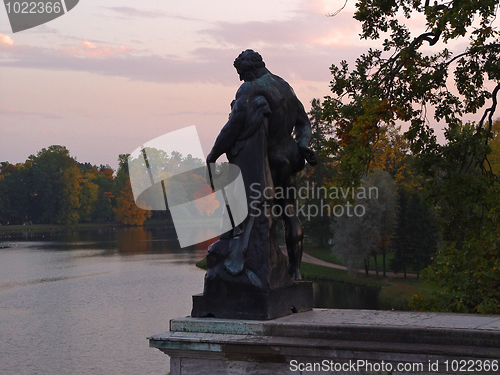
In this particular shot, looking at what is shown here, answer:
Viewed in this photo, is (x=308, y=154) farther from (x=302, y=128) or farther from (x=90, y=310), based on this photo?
(x=90, y=310)

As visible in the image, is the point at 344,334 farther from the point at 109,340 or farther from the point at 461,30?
the point at 109,340

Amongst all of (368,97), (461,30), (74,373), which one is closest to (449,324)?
(461,30)

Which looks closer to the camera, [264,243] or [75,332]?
[264,243]

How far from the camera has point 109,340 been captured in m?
24.0

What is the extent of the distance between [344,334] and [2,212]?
10757cm

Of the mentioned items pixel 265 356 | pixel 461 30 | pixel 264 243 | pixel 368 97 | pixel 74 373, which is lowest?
pixel 74 373

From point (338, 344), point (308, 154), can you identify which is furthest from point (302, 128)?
point (338, 344)

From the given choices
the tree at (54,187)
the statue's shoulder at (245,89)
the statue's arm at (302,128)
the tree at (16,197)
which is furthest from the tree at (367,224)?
the tree at (16,197)

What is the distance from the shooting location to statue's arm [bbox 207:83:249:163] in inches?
239

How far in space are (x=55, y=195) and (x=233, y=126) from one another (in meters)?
105

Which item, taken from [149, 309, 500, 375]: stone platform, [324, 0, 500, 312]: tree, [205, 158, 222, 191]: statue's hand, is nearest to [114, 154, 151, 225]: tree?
[324, 0, 500, 312]: tree

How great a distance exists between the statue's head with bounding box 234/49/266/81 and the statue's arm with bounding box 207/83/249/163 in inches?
5.8

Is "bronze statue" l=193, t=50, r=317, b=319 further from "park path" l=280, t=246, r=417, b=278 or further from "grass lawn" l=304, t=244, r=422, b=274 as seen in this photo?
"grass lawn" l=304, t=244, r=422, b=274

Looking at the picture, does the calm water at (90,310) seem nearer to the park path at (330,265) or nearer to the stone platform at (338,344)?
the park path at (330,265)
